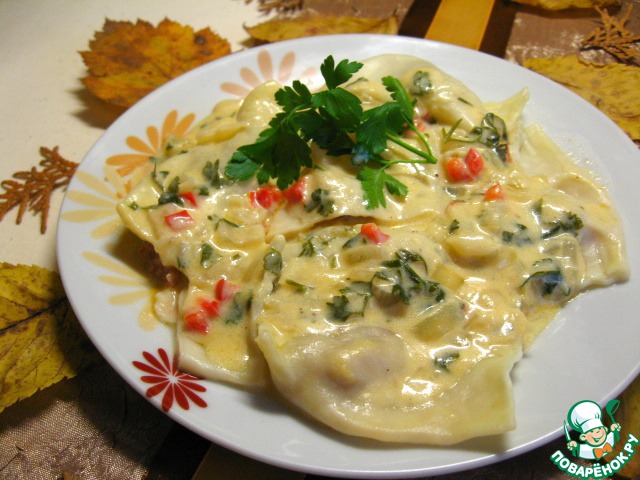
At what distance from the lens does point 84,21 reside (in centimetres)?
543

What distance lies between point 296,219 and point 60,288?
1.43m

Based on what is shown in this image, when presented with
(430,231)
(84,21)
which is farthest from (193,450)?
(84,21)

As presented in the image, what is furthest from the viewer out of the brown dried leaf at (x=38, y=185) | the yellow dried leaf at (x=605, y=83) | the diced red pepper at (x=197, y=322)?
the yellow dried leaf at (x=605, y=83)

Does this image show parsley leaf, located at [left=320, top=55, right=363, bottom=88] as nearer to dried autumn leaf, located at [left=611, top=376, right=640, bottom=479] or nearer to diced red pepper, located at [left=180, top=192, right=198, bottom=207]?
diced red pepper, located at [left=180, top=192, right=198, bottom=207]

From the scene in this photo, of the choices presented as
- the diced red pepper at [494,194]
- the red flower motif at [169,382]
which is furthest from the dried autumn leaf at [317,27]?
the red flower motif at [169,382]

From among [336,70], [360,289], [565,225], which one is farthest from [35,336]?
[565,225]

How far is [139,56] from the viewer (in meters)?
4.57

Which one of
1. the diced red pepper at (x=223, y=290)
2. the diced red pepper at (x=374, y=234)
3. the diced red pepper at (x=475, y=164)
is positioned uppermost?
the diced red pepper at (x=475, y=164)

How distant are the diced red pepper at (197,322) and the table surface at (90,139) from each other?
0.51 metres

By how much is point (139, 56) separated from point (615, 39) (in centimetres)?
404

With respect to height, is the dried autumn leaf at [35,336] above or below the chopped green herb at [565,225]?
below

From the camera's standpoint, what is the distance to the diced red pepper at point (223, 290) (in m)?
2.80

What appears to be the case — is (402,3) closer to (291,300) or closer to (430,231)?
(430,231)

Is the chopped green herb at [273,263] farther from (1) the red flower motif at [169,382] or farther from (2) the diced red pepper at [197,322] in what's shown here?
A: (1) the red flower motif at [169,382]
